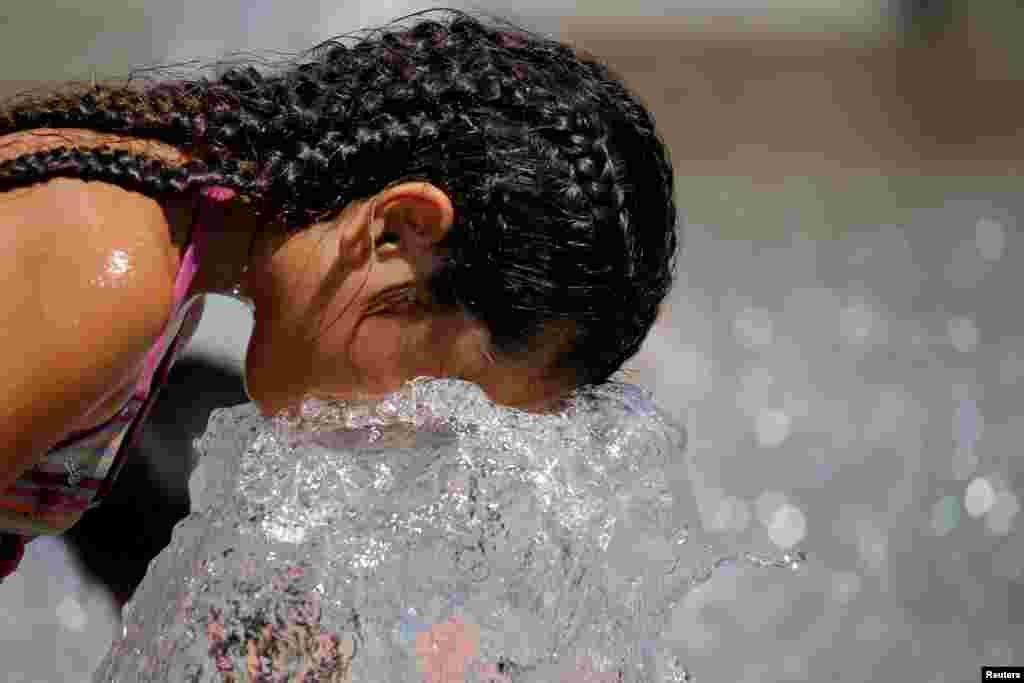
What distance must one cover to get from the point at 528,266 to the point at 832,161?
7.40ft

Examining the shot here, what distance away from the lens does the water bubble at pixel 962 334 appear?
3.20 metres

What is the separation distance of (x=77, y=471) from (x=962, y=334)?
214 centimetres

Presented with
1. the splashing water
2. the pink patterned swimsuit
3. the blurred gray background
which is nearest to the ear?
the splashing water

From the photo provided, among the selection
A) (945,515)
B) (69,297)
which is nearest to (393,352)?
(69,297)

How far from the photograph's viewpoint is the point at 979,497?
302 cm

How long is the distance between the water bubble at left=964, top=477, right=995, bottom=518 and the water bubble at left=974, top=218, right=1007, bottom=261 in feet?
1.79

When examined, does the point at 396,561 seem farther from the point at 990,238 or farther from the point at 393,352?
the point at 990,238

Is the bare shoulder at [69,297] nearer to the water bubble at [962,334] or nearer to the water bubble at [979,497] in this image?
the water bubble at [979,497]

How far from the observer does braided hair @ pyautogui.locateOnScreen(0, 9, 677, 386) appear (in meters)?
1.39

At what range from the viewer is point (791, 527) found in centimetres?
296

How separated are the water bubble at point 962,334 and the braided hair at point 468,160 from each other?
6.21ft

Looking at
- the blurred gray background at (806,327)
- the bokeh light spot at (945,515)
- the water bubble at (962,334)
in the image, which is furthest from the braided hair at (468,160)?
the water bubble at (962,334)

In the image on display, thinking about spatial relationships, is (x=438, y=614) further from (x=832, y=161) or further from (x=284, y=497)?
(x=832, y=161)

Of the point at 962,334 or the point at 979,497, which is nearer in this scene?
the point at 979,497
